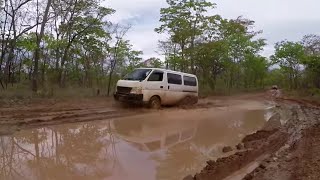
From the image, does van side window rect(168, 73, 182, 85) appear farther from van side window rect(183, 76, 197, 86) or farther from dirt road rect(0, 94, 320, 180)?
dirt road rect(0, 94, 320, 180)

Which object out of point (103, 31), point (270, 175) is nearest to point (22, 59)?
point (103, 31)

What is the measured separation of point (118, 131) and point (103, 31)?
16622 millimetres

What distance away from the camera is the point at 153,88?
16391 millimetres

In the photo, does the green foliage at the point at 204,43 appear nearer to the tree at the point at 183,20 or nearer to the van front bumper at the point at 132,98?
the tree at the point at 183,20

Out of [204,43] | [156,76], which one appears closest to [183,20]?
[204,43]

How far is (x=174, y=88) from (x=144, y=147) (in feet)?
31.1

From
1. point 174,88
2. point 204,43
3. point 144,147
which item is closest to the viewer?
point 144,147

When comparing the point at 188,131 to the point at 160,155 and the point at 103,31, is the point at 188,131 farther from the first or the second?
the point at 103,31

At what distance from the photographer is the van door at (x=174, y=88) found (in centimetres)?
1751

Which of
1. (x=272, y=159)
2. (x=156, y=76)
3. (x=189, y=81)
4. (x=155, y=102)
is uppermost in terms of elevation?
(x=156, y=76)

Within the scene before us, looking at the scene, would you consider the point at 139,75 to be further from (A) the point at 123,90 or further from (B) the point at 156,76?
(A) the point at 123,90

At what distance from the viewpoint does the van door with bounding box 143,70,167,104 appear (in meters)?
16.0

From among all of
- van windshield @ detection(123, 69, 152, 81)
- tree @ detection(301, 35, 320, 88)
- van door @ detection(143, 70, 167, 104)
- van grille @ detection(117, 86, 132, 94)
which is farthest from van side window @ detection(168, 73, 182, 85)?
tree @ detection(301, 35, 320, 88)

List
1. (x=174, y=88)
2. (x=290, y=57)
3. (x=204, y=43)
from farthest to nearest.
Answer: (x=290, y=57)
(x=204, y=43)
(x=174, y=88)
